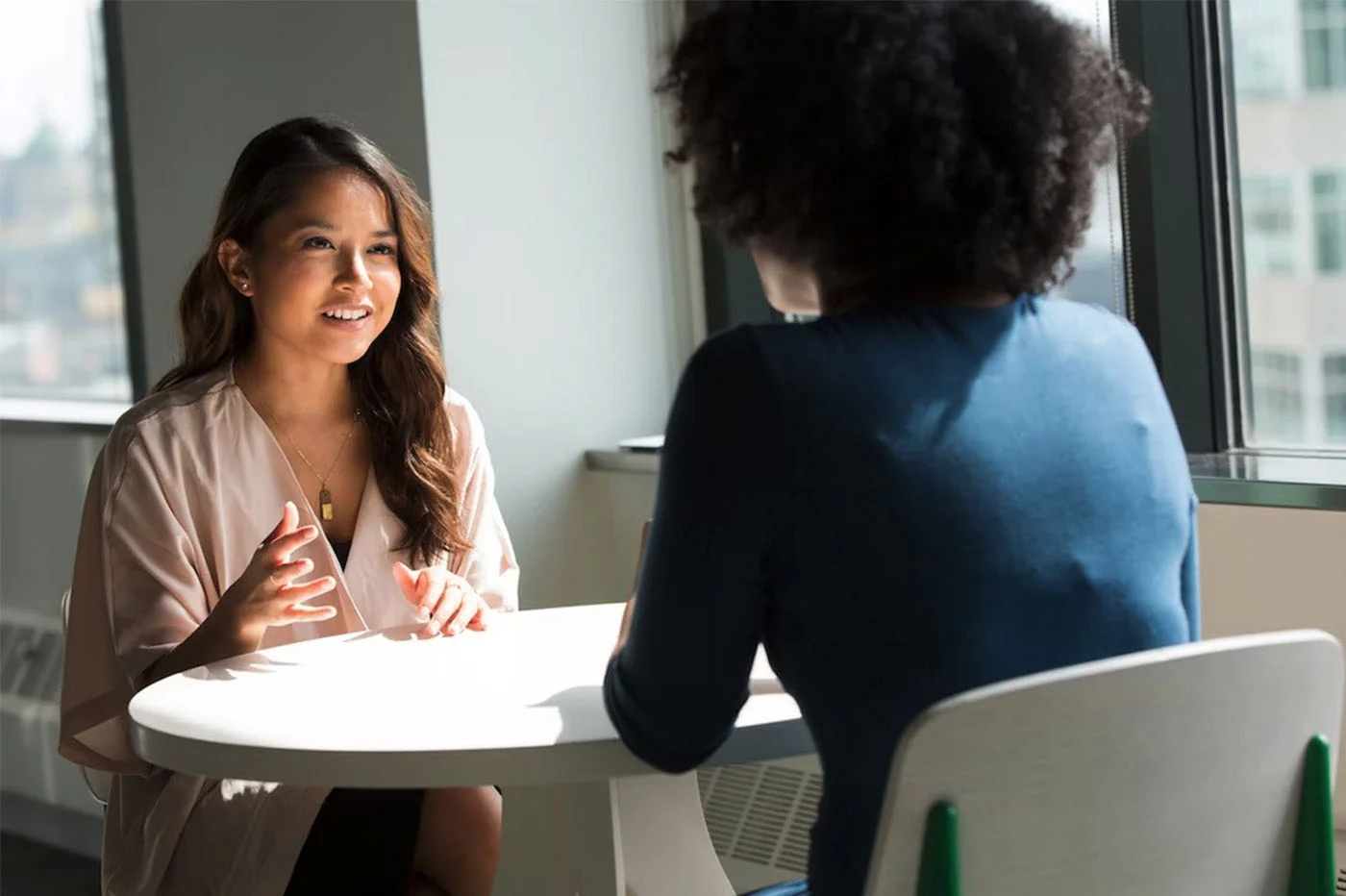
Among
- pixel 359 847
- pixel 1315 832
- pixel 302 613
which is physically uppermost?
pixel 302 613

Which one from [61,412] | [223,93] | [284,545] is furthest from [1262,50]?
[61,412]

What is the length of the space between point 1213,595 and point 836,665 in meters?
1.20

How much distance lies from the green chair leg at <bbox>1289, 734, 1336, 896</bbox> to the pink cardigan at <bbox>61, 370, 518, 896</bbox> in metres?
1.10

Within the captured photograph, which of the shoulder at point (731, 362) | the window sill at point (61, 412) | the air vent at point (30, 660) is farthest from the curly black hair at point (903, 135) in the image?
the air vent at point (30, 660)

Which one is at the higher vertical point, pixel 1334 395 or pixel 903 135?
pixel 903 135

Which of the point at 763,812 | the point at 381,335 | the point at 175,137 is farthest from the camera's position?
the point at 175,137

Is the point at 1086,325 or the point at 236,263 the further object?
the point at 236,263

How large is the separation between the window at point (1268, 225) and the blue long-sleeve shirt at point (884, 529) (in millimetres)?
1428

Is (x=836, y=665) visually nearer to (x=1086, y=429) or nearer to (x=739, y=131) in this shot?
(x=1086, y=429)

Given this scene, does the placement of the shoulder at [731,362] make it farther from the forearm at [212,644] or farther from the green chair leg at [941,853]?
the forearm at [212,644]

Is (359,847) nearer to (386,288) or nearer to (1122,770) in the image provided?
(386,288)

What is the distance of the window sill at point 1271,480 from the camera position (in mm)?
2098

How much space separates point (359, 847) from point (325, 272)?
740 mm

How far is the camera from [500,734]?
139 cm
